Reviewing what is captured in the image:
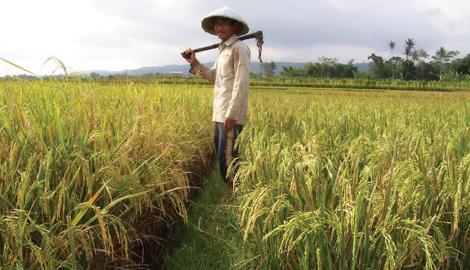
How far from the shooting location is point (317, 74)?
221 feet

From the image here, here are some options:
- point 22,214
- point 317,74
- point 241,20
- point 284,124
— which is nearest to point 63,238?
point 22,214

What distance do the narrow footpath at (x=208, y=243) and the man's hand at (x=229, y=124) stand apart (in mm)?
636

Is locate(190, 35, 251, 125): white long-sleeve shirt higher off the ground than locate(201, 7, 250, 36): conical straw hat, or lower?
lower

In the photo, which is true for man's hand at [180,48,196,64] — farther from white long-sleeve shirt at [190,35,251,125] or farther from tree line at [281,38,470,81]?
tree line at [281,38,470,81]

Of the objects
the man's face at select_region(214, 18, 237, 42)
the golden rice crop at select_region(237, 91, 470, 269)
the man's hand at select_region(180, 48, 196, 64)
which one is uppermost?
the man's face at select_region(214, 18, 237, 42)

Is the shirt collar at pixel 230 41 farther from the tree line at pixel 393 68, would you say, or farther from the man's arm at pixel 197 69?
the tree line at pixel 393 68

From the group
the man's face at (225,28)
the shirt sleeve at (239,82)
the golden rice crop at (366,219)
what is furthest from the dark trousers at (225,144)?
the golden rice crop at (366,219)

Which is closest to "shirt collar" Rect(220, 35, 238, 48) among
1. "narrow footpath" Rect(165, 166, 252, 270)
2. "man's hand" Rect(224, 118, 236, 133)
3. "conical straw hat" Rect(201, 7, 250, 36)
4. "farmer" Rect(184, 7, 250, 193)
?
"farmer" Rect(184, 7, 250, 193)

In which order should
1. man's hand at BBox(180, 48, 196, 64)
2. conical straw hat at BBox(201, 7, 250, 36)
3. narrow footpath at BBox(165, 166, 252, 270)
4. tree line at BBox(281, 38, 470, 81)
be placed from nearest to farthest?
narrow footpath at BBox(165, 166, 252, 270) < conical straw hat at BBox(201, 7, 250, 36) < man's hand at BBox(180, 48, 196, 64) < tree line at BBox(281, 38, 470, 81)

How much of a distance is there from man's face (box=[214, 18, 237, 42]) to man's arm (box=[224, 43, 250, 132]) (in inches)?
6.3

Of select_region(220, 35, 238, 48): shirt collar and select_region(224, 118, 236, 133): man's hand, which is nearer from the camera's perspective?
select_region(224, 118, 236, 133): man's hand

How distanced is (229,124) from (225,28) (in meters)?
0.78

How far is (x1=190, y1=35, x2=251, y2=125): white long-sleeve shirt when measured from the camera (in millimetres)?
3188

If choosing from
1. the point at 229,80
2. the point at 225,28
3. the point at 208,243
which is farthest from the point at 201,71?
the point at 208,243
